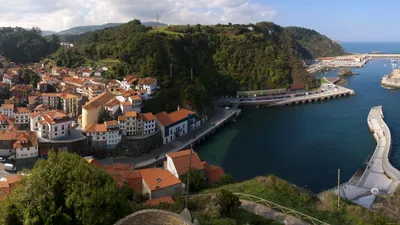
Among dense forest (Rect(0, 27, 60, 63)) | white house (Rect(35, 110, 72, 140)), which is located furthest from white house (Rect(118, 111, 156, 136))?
dense forest (Rect(0, 27, 60, 63))

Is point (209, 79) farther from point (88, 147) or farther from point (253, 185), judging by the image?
point (253, 185)

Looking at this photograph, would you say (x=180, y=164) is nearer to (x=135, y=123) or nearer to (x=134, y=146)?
(x=134, y=146)

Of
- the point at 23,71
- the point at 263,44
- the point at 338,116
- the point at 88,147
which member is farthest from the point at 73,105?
the point at 263,44

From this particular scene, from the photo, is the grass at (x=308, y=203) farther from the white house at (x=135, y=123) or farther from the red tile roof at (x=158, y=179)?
the white house at (x=135, y=123)

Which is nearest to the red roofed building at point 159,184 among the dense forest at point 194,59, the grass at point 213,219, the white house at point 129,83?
the grass at point 213,219

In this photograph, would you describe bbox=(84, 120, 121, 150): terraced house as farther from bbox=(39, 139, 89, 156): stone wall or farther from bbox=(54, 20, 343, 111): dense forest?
bbox=(54, 20, 343, 111): dense forest

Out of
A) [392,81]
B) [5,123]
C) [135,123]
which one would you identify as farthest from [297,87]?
[5,123]

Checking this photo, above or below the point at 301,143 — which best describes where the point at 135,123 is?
above
